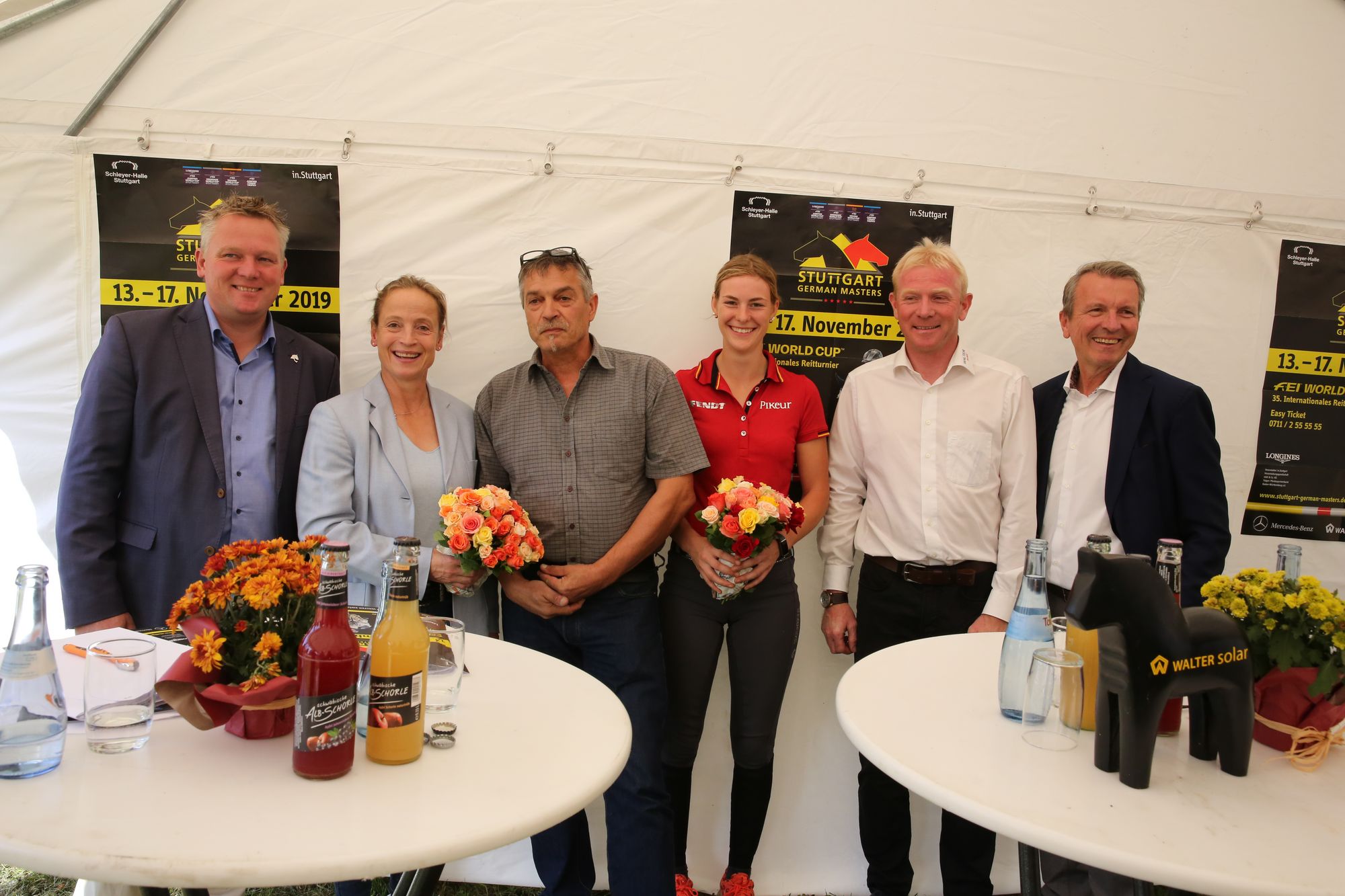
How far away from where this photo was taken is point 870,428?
9.06 ft

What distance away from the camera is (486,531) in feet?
6.79

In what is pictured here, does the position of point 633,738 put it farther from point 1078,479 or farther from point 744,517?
point 1078,479

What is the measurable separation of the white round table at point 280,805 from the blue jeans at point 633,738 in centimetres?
100

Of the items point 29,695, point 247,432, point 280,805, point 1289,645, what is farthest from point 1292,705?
point 247,432

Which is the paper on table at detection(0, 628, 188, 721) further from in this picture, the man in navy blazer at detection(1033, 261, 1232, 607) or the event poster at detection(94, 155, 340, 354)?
the man in navy blazer at detection(1033, 261, 1232, 607)

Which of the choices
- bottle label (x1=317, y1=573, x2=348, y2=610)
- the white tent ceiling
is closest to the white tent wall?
the white tent ceiling

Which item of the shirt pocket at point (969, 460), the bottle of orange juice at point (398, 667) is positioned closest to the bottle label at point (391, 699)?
the bottle of orange juice at point (398, 667)

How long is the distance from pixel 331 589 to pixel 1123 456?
2424 mm

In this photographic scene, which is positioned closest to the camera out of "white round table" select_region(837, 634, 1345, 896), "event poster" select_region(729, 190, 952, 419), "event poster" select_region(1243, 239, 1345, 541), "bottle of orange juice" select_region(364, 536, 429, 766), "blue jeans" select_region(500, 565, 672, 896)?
"white round table" select_region(837, 634, 1345, 896)

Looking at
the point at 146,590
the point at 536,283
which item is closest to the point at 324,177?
the point at 536,283

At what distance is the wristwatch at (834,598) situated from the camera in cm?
282

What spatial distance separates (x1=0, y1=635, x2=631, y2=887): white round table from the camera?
98cm

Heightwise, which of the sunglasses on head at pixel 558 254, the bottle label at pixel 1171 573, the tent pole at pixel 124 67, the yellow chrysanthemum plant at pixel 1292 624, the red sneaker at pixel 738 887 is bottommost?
the red sneaker at pixel 738 887

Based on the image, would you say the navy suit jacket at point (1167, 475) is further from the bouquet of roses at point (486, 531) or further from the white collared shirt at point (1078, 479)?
the bouquet of roses at point (486, 531)
